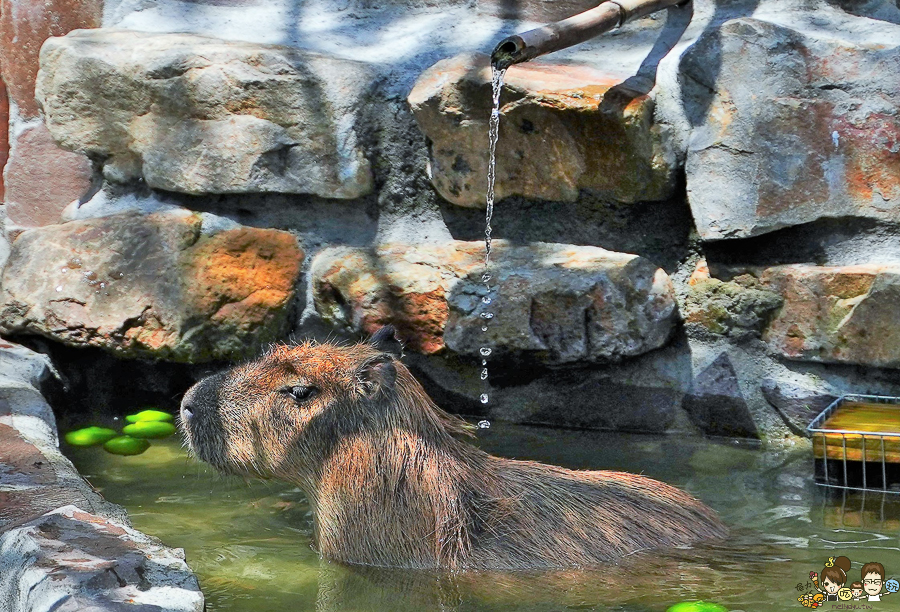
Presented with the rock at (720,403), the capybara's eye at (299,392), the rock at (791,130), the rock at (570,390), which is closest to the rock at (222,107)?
the rock at (570,390)

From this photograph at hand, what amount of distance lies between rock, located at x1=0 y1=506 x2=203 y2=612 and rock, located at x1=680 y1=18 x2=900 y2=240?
2490mm

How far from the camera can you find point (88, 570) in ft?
7.92

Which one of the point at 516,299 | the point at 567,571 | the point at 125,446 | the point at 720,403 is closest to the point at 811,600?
the point at 567,571

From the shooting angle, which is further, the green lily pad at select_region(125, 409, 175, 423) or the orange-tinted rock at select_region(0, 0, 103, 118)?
the orange-tinted rock at select_region(0, 0, 103, 118)

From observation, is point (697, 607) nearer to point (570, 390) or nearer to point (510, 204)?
point (570, 390)

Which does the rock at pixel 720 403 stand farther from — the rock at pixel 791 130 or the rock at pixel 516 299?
the rock at pixel 791 130

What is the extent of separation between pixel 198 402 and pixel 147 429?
82 cm

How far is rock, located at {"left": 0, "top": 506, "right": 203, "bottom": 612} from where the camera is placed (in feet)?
7.59

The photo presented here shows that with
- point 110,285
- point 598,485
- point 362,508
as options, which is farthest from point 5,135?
point 598,485

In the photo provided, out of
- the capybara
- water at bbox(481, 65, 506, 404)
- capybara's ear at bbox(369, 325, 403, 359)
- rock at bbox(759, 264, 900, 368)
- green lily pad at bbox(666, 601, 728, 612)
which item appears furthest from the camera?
water at bbox(481, 65, 506, 404)

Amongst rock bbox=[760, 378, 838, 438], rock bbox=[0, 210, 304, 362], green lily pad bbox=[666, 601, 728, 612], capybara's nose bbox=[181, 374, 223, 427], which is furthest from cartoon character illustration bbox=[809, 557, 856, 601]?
rock bbox=[0, 210, 304, 362]

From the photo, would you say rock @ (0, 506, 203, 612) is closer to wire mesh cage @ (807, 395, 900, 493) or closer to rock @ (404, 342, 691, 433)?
rock @ (404, 342, 691, 433)

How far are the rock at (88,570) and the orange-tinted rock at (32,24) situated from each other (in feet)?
10.2

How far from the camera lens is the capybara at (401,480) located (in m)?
3.46
